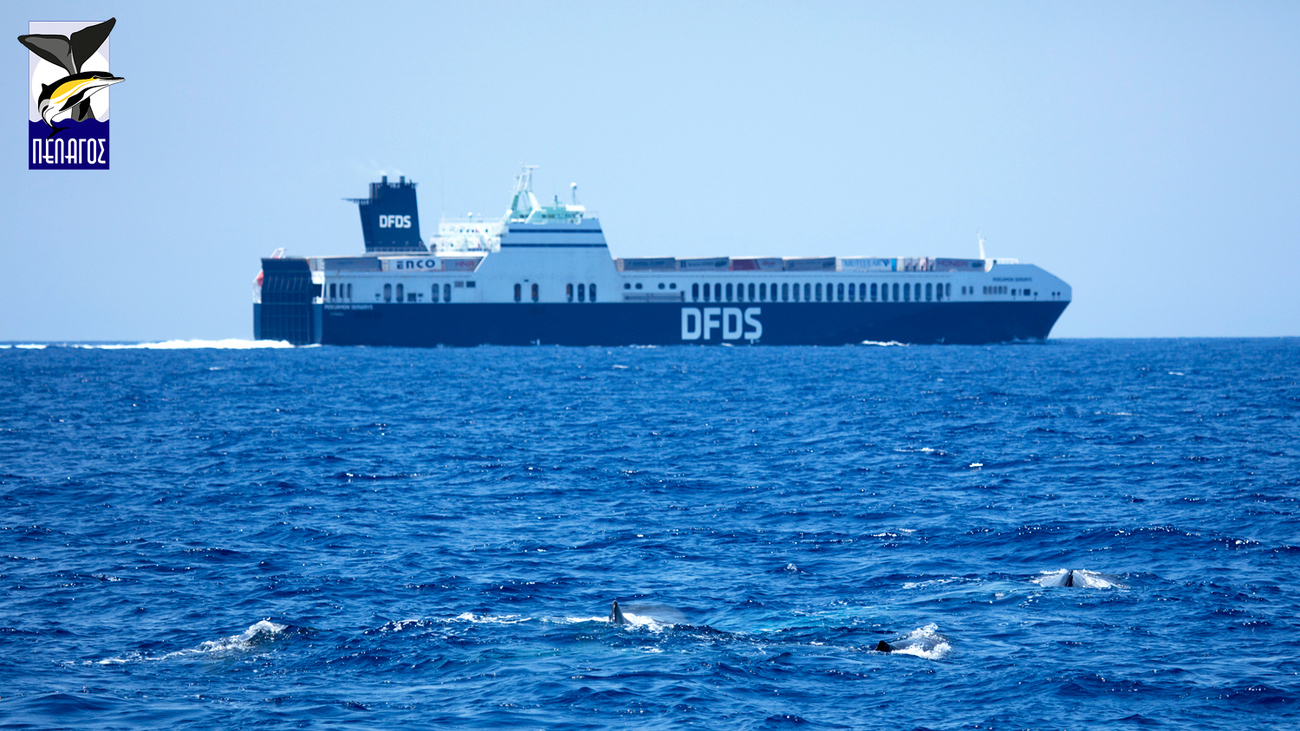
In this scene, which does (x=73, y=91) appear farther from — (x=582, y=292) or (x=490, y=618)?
(x=582, y=292)

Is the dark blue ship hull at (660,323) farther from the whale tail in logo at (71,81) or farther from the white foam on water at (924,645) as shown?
the white foam on water at (924,645)

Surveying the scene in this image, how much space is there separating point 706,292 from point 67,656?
85679mm

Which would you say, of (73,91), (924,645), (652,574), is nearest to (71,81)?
(73,91)

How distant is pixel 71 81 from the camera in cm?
2922

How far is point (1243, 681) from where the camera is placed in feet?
44.4

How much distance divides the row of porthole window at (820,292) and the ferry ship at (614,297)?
0.08 meters

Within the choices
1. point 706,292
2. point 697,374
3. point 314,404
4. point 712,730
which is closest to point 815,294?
point 706,292

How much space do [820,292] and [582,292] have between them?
1961 centimetres

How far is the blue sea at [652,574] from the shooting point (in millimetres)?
13164

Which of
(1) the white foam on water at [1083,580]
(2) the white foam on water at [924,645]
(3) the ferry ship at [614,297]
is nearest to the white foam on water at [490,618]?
(2) the white foam on water at [924,645]

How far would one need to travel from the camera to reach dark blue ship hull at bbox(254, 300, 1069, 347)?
9669cm

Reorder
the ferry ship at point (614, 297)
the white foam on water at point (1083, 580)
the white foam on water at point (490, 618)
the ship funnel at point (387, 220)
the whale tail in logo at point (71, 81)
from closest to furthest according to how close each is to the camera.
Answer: the white foam on water at point (490, 618) → the white foam on water at point (1083, 580) → the whale tail in logo at point (71, 81) → the ferry ship at point (614, 297) → the ship funnel at point (387, 220)

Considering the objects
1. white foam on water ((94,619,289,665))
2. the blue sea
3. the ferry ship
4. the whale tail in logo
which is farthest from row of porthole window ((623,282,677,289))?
white foam on water ((94,619,289,665))

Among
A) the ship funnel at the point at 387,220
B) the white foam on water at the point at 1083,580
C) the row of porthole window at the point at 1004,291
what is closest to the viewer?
the white foam on water at the point at 1083,580
